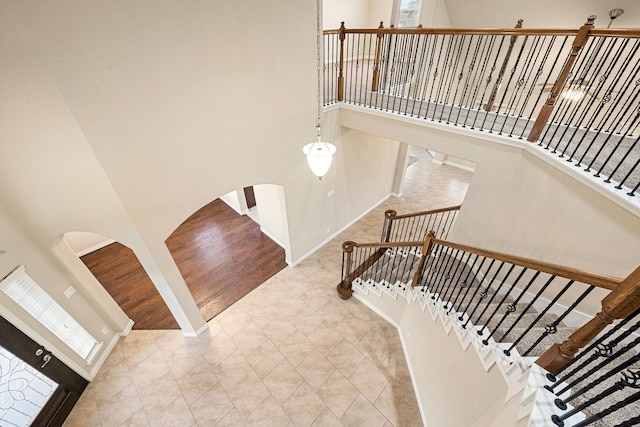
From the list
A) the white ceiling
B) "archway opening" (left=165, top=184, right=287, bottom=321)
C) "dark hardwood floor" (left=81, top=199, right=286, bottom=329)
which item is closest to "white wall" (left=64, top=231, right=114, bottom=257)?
"dark hardwood floor" (left=81, top=199, right=286, bottom=329)

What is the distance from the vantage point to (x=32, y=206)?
2.61 metres

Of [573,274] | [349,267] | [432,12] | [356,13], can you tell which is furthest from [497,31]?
[356,13]

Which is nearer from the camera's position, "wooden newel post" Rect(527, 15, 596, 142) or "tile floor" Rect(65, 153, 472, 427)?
"wooden newel post" Rect(527, 15, 596, 142)

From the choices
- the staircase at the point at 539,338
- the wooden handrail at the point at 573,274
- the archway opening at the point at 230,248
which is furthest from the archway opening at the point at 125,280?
the wooden handrail at the point at 573,274

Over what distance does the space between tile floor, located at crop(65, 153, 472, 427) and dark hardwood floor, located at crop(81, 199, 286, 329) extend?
333 mm

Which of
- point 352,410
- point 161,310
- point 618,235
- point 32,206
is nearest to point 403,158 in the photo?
point 618,235

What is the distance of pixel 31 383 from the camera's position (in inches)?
123

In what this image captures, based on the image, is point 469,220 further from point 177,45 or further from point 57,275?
point 57,275

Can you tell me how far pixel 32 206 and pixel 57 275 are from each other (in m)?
1.25

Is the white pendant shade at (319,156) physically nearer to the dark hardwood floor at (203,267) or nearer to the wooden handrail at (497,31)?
the wooden handrail at (497,31)

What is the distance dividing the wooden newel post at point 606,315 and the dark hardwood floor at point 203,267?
452cm

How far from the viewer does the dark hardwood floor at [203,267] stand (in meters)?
4.80

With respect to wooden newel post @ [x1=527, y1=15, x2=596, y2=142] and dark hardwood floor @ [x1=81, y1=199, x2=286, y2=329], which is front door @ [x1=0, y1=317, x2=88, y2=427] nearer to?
dark hardwood floor @ [x1=81, y1=199, x2=286, y2=329]

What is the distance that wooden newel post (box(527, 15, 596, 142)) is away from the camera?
2469mm
